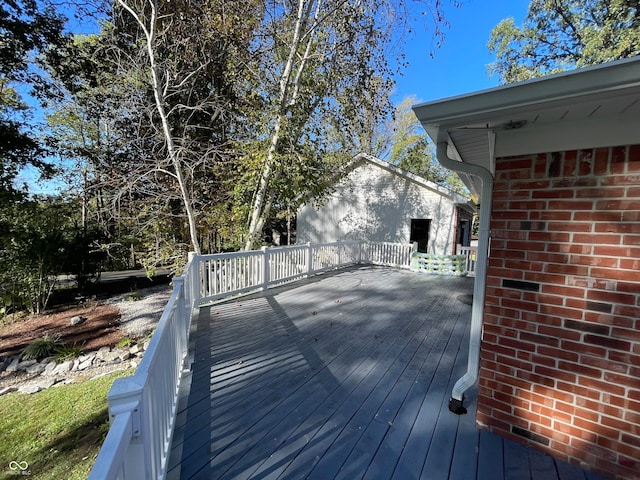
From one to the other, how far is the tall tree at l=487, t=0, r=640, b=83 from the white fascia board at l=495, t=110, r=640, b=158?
43.4 feet

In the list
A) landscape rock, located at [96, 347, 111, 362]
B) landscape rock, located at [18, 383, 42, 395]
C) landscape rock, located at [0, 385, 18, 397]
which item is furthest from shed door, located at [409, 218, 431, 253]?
landscape rock, located at [0, 385, 18, 397]

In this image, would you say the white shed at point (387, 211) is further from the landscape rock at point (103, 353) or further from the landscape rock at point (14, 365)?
the landscape rock at point (14, 365)

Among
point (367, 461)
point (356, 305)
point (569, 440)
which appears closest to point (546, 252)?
point (569, 440)

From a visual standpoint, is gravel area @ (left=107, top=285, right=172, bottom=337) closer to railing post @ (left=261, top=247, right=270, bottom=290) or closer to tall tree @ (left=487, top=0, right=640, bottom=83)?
railing post @ (left=261, top=247, right=270, bottom=290)

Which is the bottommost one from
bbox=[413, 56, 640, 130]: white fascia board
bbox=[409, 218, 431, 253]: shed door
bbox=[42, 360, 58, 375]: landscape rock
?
bbox=[42, 360, 58, 375]: landscape rock

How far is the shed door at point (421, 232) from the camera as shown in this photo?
1162cm

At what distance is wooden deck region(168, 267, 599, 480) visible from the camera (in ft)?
5.97

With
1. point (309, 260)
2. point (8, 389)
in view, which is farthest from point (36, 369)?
point (309, 260)

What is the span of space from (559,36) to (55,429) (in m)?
19.9

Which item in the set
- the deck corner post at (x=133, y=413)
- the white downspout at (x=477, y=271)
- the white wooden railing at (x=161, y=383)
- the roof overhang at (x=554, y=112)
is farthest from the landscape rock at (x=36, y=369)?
the roof overhang at (x=554, y=112)

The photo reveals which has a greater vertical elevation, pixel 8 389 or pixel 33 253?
pixel 33 253

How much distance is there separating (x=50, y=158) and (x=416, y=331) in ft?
40.7

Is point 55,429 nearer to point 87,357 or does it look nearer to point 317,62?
point 87,357

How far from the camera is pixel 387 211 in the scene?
11.7 m
